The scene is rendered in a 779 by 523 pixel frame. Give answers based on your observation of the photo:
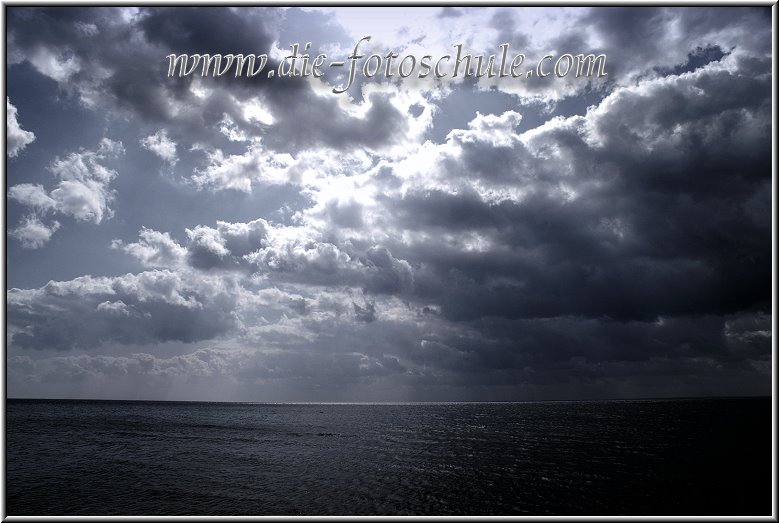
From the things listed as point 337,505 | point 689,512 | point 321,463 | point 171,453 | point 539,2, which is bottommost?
point 171,453

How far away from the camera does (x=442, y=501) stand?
3105 cm

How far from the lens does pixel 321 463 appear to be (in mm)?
46969

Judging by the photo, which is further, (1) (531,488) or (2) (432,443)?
(2) (432,443)

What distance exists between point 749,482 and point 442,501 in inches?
1106

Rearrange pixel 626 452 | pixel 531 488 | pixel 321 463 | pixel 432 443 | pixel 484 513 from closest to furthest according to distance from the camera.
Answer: pixel 484 513, pixel 531 488, pixel 321 463, pixel 626 452, pixel 432 443

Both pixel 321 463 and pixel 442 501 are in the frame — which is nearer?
pixel 442 501

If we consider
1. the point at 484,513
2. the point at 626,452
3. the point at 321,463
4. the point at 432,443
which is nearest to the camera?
the point at 484,513

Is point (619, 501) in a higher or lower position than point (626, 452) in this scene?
higher

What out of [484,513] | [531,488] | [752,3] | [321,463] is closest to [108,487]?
[321,463]

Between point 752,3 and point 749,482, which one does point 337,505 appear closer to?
point 749,482

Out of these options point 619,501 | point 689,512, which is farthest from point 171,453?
point 689,512

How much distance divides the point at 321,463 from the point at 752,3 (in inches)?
2039

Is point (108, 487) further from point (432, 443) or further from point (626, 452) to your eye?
point (626, 452)

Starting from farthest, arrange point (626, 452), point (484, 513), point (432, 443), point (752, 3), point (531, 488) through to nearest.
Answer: point (432, 443)
point (626, 452)
point (531, 488)
point (484, 513)
point (752, 3)
